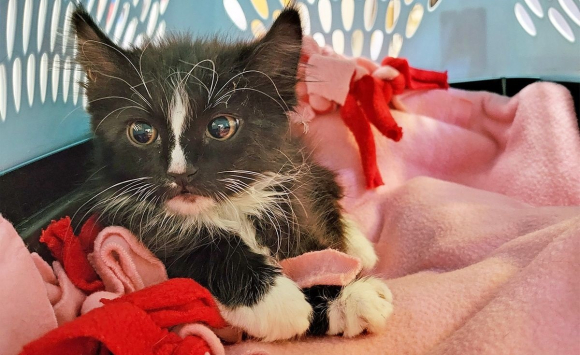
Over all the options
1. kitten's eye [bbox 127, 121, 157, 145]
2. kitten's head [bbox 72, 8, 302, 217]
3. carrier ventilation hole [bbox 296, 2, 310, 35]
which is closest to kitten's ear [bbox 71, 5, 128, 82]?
kitten's head [bbox 72, 8, 302, 217]

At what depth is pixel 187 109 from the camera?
918mm

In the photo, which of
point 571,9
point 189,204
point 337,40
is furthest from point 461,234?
point 337,40

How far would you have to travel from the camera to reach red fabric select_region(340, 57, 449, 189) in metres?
1.67

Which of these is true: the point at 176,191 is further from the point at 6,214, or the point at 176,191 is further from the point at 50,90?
the point at 50,90

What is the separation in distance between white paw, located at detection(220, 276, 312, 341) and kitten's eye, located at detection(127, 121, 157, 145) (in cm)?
34

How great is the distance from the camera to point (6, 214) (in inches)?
39.3

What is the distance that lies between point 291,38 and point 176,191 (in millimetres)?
395

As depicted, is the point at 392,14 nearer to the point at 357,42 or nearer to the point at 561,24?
the point at 357,42

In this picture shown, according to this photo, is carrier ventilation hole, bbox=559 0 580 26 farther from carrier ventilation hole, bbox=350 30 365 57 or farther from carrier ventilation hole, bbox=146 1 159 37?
carrier ventilation hole, bbox=146 1 159 37

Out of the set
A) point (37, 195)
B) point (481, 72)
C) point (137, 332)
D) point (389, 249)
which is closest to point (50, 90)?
point (37, 195)

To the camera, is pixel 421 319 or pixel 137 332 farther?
pixel 421 319

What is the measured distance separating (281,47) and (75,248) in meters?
0.59

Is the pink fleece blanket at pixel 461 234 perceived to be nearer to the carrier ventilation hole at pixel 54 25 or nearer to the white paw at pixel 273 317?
the white paw at pixel 273 317

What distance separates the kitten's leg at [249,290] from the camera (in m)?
0.89
